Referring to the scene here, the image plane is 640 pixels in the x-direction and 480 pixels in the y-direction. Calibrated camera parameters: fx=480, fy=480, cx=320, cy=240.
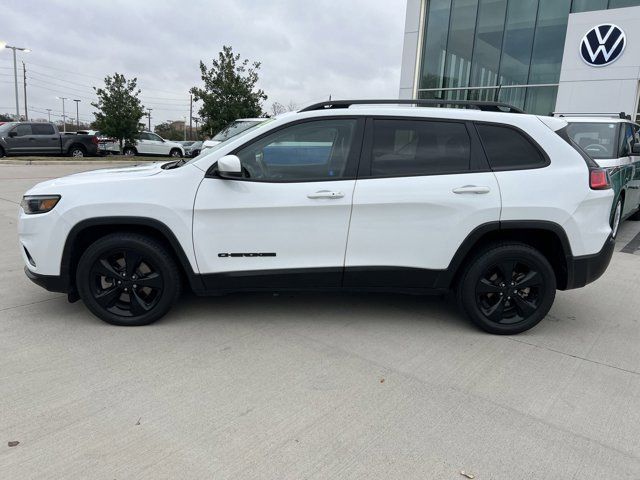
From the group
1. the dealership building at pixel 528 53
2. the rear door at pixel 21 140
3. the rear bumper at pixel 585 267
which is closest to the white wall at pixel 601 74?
the dealership building at pixel 528 53

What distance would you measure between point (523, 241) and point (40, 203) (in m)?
3.74

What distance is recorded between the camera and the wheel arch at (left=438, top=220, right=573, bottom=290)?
3.62 metres

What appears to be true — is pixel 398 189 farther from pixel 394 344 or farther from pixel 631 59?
pixel 631 59

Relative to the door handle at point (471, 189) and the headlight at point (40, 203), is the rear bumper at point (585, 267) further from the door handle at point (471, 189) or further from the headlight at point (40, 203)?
the headlight at point (40, 203)

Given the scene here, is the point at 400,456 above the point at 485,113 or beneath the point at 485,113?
beneath

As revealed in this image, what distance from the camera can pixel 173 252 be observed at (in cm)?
374

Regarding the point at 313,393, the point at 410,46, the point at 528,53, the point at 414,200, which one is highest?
the point at 410,46

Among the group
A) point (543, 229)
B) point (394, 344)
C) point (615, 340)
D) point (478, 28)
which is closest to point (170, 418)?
point (394, 344)

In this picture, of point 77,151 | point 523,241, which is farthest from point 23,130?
point 523,241

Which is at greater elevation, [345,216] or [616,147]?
[616,147]

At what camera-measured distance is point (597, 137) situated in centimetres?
720

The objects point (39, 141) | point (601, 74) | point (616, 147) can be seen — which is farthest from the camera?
point (39, 141)

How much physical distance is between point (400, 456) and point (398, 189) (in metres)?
1.90

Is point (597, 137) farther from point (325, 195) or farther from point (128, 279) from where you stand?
point (128, 279)
